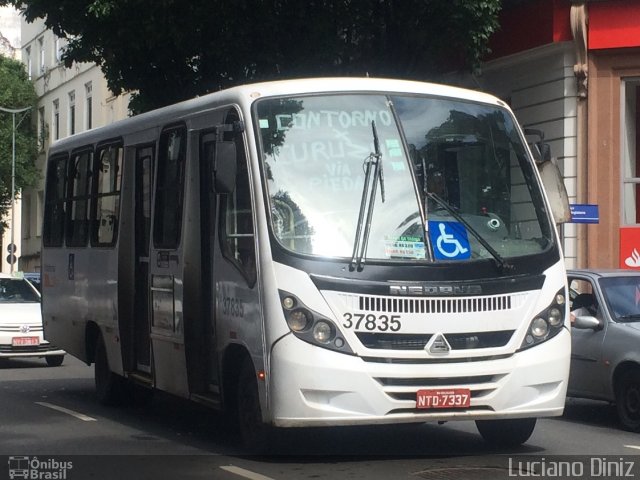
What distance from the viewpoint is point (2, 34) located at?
74250 mm

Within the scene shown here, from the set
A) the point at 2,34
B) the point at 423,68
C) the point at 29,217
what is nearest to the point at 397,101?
the point at 423,68

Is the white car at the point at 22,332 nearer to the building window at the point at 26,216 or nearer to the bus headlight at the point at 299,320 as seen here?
the bus headlight at the point at 299,320

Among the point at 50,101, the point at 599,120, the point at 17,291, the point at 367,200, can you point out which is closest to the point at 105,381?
the point at 367,200

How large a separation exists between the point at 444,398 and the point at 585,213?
39.9 ft

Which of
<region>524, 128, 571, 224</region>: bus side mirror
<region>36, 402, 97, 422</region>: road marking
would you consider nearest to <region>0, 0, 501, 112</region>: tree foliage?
<region>36, 402, 97, 422</region>: road marking

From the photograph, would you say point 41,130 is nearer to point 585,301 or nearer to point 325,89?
point 585,301

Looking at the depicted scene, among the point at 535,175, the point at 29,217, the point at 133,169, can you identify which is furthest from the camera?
the point at 29,217

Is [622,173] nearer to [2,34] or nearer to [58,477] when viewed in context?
[58,477]

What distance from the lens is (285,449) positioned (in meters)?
10.6

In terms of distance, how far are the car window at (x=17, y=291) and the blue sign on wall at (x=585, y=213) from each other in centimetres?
919

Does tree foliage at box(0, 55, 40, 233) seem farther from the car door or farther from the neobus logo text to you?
the neobus logo text

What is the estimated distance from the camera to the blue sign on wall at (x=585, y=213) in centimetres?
2100

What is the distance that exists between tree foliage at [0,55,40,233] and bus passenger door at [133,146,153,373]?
4702 cm

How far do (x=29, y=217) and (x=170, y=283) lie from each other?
5199 cm
